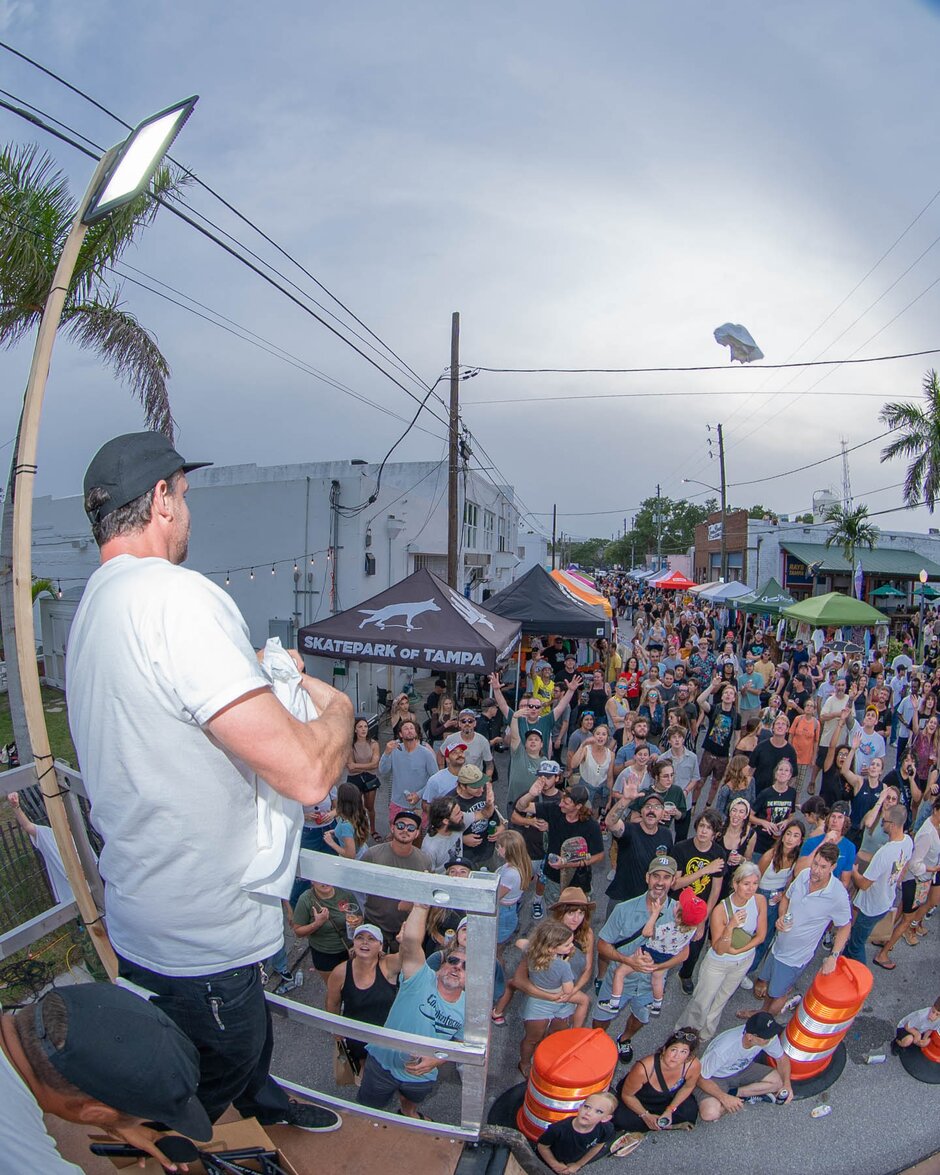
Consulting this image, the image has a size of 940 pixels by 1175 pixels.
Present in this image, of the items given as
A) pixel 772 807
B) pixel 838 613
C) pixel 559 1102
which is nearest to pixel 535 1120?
pixel 559 1102

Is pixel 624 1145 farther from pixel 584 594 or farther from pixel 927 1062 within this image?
pixel 584 594

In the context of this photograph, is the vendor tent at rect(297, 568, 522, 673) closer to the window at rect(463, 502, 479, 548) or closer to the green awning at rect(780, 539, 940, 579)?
the window at rect(463, 502, 479, 548)

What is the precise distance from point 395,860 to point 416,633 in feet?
12.6

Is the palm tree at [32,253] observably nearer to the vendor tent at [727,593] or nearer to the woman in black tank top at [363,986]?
the woman in black tank top at [363,986]

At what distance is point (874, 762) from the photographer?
6.68m

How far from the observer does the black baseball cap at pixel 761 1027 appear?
429cm

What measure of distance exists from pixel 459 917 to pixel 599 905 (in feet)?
8.58

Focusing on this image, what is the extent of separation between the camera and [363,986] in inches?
153

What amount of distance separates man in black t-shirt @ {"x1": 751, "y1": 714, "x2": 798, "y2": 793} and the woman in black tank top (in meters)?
4.76

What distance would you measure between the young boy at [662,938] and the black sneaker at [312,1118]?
3161 millimetres

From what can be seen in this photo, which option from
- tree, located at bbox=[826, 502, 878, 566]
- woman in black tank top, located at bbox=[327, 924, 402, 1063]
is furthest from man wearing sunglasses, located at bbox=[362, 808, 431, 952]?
tree, located at bbox=[826, 502, 878, 566]

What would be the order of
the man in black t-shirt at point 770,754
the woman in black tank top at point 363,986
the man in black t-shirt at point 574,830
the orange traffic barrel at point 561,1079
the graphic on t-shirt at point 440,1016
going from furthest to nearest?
1. the man in black t-shirt at point 770,754
2. the man in black t-shirt at point 574,830
3. the woman in black tank top at point 363,986
4. the orange traffic barrel at point 561,1079
5. the graphic on t-shirt at point 440,1016

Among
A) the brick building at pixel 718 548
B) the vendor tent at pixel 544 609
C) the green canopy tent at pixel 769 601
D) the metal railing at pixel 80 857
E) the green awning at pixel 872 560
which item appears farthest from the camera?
the brick building at pixel 718 548

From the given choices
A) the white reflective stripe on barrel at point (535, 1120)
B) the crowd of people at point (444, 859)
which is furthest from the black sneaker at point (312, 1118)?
the white reflective stripe on barrel at point (535, 1120)
